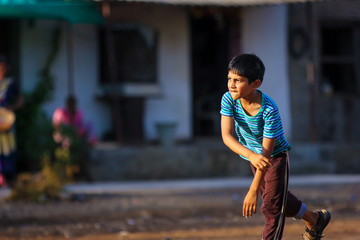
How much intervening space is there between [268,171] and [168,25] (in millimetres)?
8611

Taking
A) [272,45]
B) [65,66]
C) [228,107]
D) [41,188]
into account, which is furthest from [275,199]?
[272,45]

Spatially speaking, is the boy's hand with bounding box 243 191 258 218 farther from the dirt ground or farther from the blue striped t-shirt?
the dirt ground

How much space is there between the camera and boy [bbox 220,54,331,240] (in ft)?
13.4

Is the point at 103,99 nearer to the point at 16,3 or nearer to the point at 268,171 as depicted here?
the point at 16,3

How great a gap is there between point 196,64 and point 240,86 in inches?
398

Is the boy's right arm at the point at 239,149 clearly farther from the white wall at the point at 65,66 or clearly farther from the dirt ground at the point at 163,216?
the white wall at the point at 65,66

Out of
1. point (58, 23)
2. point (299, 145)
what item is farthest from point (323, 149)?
point (58, 23)

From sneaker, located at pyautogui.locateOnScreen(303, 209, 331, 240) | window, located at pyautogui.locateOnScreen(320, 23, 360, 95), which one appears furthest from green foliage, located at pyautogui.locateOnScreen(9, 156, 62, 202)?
window, located at pyautogui.locateOnScreen(320, 23, 360, 95)

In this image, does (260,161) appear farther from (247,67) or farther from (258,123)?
(247,67)

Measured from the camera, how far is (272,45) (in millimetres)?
13094

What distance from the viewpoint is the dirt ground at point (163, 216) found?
252 inches

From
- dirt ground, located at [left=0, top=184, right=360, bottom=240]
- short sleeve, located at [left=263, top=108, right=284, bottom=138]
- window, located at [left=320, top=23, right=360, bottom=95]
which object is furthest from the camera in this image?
window, located at [left=320, top=23, right=360, bottom=95]

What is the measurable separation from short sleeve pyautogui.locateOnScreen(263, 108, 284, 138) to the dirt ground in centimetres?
217

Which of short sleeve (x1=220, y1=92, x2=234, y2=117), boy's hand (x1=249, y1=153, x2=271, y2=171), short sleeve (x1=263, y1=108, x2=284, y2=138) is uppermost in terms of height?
short sleeve (x1=220, y1=92, x2=234, y2=117)
